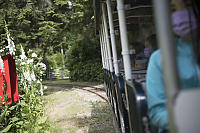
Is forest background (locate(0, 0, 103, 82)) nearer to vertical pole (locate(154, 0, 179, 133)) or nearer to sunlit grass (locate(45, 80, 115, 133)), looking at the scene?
sunlit grass (locate(45, 80, 115, 133))

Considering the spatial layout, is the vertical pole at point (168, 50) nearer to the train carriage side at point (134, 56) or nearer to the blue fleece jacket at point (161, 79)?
the blue fleece jacket at point (161, 79)

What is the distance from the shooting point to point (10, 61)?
4.52m

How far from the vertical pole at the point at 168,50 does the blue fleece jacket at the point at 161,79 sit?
0.24 feet

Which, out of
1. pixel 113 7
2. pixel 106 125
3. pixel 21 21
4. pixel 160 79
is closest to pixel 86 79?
pixel 21 21

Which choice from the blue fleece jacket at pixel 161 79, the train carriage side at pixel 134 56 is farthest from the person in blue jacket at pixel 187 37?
the train carriage side at pixel 134 56

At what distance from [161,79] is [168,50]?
1.36 feet

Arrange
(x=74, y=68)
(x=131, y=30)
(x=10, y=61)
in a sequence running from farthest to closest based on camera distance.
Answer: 1. (x=74, y=68)
2. (x=10, y=61)
3. (x=131, y=30)

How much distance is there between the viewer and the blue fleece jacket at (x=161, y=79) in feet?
2.94

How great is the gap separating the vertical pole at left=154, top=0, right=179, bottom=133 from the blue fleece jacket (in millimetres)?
72

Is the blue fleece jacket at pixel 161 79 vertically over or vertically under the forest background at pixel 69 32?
under

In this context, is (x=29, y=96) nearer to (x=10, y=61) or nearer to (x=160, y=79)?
(x=10, y=61)

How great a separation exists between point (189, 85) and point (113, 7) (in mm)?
3144

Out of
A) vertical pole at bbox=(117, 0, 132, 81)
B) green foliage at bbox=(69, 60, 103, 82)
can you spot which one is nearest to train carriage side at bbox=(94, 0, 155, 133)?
vertical pole at bbox=(117, 0, 132, 81)

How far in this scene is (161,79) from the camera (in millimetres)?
1156
